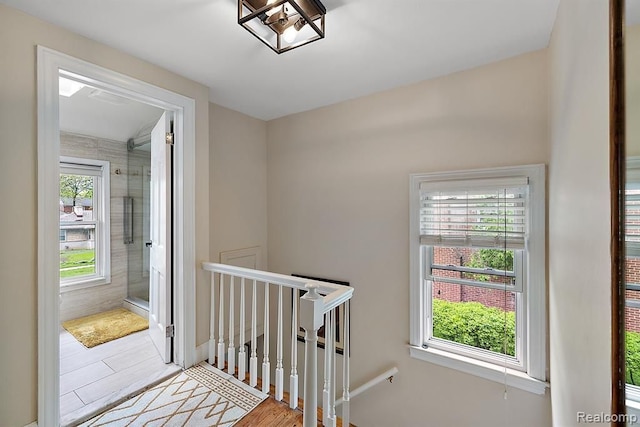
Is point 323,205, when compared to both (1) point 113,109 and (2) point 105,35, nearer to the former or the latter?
(2) point 105,35

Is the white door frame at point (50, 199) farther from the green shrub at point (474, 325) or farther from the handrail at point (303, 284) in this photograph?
the green shrub at point (474, 325)

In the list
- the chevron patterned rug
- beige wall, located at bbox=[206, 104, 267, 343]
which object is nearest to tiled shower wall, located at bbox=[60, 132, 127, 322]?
beige wall, located at bbox=[206, 104, 267, 343]

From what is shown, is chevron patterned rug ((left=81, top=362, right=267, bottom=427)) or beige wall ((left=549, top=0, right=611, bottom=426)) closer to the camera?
beige wall ((left=549, top=0, right=611, bottom=426))

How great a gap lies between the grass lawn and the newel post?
11.4 feet

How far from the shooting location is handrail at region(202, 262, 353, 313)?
1.52m

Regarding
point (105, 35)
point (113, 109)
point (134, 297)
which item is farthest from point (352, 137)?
point (134, 297)

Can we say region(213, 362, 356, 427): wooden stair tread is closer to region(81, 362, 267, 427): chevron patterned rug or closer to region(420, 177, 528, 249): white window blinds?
region(81, 362, 267, 427): chevron patterned rug

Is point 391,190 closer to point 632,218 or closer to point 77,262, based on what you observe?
point 632,218

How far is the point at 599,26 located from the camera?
0.83 meters

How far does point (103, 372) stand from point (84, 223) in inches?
81.0

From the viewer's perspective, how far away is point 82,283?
3336 millimetres

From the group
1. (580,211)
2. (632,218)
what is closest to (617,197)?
(632,218)

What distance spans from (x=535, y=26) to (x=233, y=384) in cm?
306

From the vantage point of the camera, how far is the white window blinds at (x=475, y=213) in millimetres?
1937
